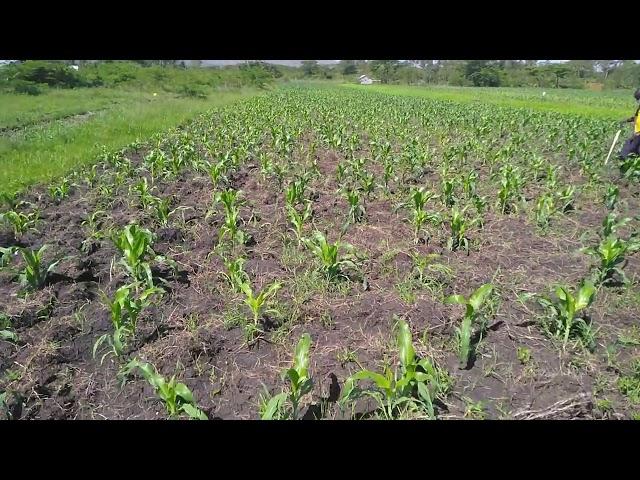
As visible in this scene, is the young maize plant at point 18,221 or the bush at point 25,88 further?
the bush at point 25,88

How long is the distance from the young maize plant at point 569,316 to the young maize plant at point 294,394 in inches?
78.7

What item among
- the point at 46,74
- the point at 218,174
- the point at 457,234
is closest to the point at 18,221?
the point at 218,174

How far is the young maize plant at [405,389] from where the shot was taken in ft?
7.61

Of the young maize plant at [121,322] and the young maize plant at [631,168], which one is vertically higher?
the young maize plant at [631,168]

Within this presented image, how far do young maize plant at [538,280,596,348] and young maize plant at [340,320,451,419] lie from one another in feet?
3.92

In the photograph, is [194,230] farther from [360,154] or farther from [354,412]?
[360,154]

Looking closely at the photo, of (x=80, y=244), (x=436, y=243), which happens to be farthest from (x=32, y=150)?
(x=436, y=243)

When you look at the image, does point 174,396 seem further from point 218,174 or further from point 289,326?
point 218,174

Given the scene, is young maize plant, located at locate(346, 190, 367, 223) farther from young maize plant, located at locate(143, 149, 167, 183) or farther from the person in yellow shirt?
the person in yellow shirt

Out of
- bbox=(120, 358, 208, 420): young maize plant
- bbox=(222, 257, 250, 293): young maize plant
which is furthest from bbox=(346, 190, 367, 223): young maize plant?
bbox=(120, 358, 208, 420): young maize plant

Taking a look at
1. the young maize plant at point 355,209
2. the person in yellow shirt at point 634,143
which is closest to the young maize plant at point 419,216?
the young maize plant at point 355,209

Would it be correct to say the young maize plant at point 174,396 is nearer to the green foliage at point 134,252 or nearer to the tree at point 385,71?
the green foliage at point 134,252

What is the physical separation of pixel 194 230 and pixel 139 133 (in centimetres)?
766

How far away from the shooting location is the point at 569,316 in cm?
301
